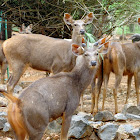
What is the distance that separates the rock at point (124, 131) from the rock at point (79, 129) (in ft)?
1.72

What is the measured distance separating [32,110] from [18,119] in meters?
0.23

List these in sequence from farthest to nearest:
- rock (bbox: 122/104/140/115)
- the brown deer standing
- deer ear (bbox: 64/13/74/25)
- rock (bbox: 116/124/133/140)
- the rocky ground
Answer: deer ear (bbox: 64/13/74/25)
the brown deer standing
rock (bbox: 122/104/140/115)
the rocky ground
rock (bbox: 116/124/133/140)

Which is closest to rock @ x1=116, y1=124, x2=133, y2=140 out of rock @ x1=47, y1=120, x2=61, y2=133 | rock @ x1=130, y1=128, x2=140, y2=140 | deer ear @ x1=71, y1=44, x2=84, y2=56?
rock @ x1=130, y1=128, x2=140, y2=140

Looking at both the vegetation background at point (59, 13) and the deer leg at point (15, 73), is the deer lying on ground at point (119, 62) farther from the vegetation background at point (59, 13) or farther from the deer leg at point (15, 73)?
the deer leg at point (15, 73)

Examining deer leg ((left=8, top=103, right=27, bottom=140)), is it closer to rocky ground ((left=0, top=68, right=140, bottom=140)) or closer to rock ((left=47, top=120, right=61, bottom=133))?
rocky ground ((left=0, top=68, right=140, bottom=140))

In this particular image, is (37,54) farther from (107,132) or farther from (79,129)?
(107,132)

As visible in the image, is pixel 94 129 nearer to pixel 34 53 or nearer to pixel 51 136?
pixel 51 136

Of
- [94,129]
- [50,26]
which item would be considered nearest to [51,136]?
[94,129]

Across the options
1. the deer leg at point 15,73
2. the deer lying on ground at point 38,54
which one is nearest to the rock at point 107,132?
the deer lying on ground at point 38,54

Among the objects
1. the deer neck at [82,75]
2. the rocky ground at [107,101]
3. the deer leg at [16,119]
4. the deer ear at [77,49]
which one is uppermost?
the deer ear at [77,49]

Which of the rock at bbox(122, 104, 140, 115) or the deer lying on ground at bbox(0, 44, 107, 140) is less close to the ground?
the deer lying on ground at bbox(0, 44, 107, 140)

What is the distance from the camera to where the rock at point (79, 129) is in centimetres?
577

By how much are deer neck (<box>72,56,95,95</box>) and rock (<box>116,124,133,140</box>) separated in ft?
3.74

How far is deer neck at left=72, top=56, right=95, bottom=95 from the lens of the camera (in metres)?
5.44
